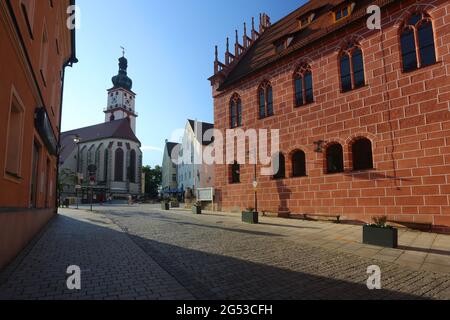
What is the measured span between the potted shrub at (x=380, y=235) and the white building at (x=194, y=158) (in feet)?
116

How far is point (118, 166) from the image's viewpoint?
75625mm

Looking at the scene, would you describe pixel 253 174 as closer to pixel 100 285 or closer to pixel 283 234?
pixel 283 234

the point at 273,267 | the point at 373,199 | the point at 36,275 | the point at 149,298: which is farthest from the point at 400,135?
the point at 36,275

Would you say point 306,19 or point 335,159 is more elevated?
point 306,19

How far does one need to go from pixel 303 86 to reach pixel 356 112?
3.86m

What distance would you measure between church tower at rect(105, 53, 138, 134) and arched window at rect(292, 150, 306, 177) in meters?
77.3

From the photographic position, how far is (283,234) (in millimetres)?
11227

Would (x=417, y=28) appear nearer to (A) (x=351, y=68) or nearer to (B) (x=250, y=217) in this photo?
(A) (x=351, y=68)

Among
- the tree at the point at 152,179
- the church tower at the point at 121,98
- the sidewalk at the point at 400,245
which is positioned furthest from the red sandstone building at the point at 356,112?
→ the church tower at the point at 121,98

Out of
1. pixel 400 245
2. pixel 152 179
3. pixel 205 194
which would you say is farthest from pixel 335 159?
pixel 152 179

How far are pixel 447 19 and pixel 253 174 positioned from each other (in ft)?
39.5

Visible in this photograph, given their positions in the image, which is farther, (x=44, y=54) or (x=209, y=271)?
(x=44, y=54)

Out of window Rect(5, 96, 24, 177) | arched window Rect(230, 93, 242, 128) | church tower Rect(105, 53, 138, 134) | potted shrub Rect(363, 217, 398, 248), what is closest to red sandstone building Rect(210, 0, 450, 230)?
arched window Rect(230, 93, 242, 128)

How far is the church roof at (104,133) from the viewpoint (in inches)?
3014
